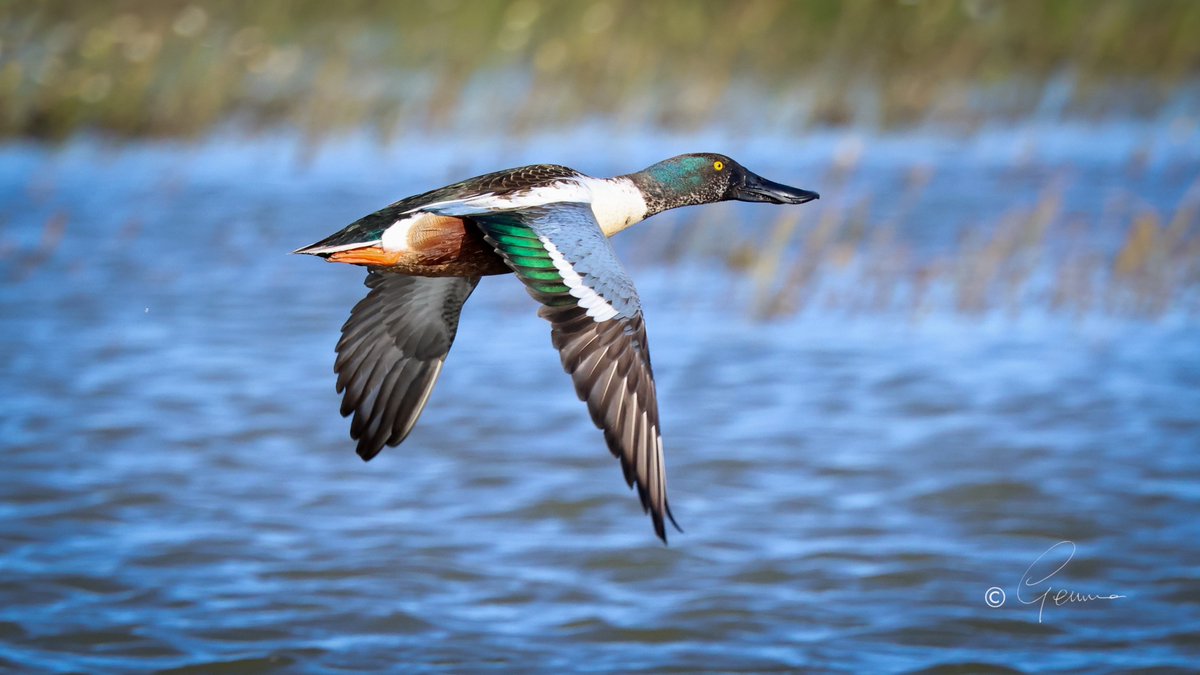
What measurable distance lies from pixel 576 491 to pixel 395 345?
2.27 metres

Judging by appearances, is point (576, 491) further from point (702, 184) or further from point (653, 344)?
point (702, 184)

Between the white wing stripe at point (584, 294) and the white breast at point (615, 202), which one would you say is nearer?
the white wing stripe at point (584, 294)

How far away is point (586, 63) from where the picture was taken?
44.1ft

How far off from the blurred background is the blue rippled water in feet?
0.07

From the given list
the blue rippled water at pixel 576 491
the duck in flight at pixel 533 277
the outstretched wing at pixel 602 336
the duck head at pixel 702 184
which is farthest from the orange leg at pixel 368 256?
the blue rippled water at pixel 576 491

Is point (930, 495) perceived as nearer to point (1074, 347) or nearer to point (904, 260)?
point (1074, 347)

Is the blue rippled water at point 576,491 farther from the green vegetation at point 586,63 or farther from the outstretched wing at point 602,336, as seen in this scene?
the green vegetation at point 586,63

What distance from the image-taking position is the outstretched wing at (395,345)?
4.81 metres

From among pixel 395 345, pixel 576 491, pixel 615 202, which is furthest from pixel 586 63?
pixel 615 202

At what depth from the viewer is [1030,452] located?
721cm

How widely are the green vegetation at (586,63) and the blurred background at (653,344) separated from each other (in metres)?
Result: 0.04

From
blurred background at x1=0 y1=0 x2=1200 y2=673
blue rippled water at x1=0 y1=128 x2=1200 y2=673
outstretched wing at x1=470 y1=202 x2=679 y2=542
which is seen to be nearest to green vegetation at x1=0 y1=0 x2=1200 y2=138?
blurred background at x1=0 y1=0 x2=1200 y2=673

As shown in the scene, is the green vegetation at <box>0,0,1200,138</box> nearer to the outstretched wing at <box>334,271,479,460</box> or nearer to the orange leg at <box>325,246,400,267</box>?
the outstretched wing at <box>334,271,479,460</box>

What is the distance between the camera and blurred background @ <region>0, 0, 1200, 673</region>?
5875 mm
